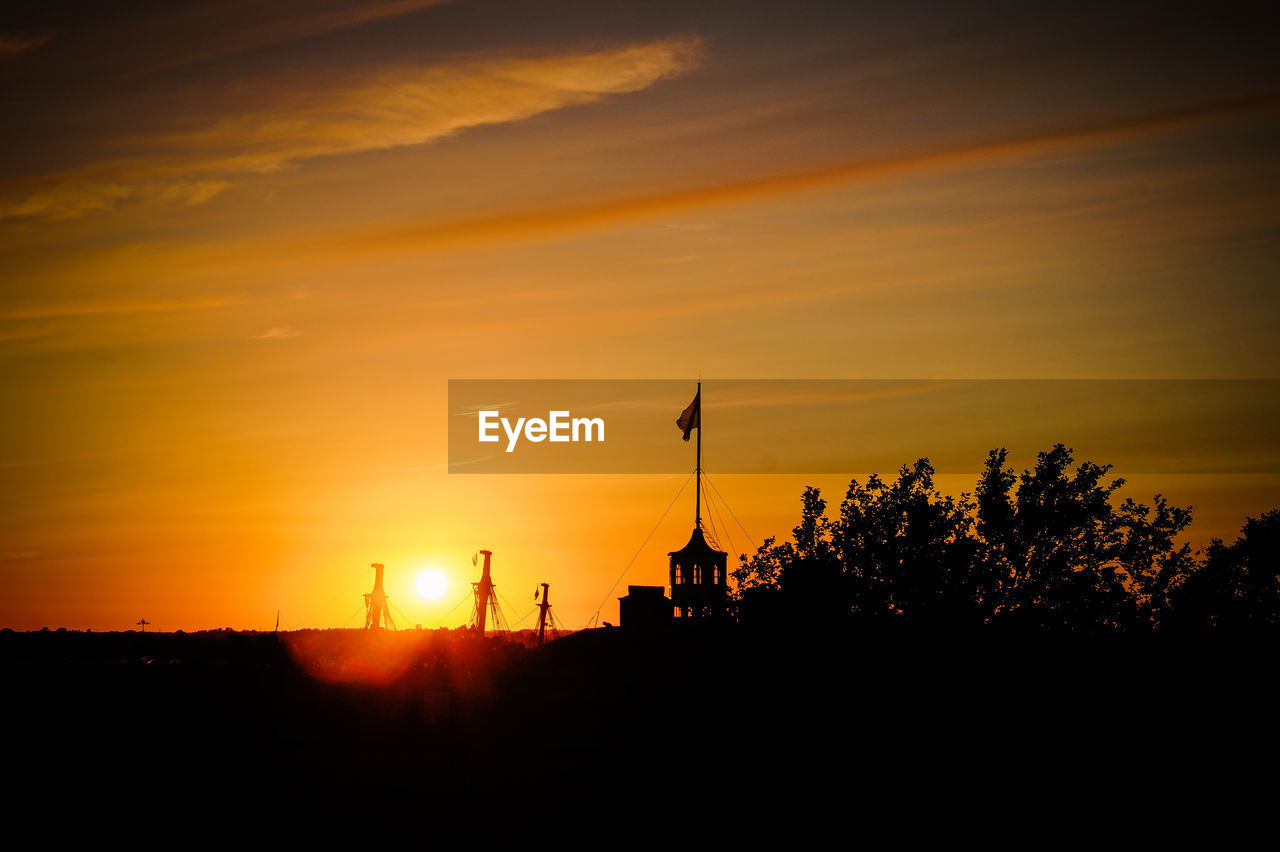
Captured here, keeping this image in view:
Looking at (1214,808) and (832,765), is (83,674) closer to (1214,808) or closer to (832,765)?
(832,765)

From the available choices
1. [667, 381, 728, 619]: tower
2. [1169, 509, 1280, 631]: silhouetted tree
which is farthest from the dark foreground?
[1169, 509, 1280, 631]: silhouetted tree

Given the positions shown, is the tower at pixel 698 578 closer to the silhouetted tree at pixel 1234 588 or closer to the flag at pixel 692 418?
the flag at pixel 692 418

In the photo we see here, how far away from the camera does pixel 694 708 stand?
42.8m

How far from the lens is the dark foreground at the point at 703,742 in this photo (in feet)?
115

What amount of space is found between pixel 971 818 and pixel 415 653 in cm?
3734

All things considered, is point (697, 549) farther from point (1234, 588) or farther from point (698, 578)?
point (1234, 588)

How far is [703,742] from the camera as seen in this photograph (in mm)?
41250

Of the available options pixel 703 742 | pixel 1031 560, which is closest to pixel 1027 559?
pixel 1031 560

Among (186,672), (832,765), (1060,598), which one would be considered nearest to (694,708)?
(832,765)

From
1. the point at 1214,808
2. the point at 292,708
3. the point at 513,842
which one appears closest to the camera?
the point at 513,842

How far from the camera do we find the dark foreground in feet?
115

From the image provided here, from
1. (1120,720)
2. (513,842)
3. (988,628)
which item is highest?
(988,628)

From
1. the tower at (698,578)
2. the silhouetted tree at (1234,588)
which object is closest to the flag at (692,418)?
the tower at (698,578)

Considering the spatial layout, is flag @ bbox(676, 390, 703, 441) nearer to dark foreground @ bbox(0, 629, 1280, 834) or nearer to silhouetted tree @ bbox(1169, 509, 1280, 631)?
dark foreground @ bbox(0, 629, 1280, 834)
